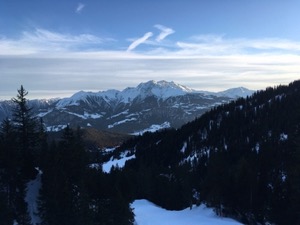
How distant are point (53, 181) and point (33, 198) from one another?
6.51 metres

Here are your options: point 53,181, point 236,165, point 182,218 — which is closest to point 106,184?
point 53,181

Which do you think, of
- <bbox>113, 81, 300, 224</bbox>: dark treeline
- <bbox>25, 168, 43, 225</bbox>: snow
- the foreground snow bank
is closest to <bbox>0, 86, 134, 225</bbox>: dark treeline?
<bbox>25, 168, 43, 225</bbox>: snow

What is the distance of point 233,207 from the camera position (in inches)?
2603

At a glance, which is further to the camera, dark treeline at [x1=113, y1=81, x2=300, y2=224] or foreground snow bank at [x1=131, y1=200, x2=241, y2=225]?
dark treeline at [x1=113, y1=81, x2=300, y2=224]

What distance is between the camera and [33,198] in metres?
43.7

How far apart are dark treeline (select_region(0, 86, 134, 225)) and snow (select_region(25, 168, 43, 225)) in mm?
693

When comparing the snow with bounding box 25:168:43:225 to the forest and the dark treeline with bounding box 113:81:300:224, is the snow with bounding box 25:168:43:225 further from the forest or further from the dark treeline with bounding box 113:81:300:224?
the dark treeline with bounding box 113:81:300:224

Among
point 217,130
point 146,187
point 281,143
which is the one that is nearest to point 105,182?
point 146,187

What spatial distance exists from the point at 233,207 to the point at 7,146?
135 feet

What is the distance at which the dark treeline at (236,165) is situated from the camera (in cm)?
6391

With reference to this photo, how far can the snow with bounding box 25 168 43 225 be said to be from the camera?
41.3m

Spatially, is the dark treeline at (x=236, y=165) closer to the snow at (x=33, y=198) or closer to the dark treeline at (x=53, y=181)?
the dark treeline at (x=53, y=181)

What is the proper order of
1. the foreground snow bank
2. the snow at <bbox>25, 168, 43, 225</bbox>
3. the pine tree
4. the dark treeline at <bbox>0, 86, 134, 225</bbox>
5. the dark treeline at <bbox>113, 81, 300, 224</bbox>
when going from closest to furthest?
the dark treeline at <bbox>0, 86, 134, 225</bbox>
the snow at <bbox>25, 168, 43, 225</bbox>
the pine tree
the foreground snow bank
the dark treeline at <bbox>113, 81, 300, 224</bbox>

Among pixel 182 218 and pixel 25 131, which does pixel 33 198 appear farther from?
pixel 182 218
